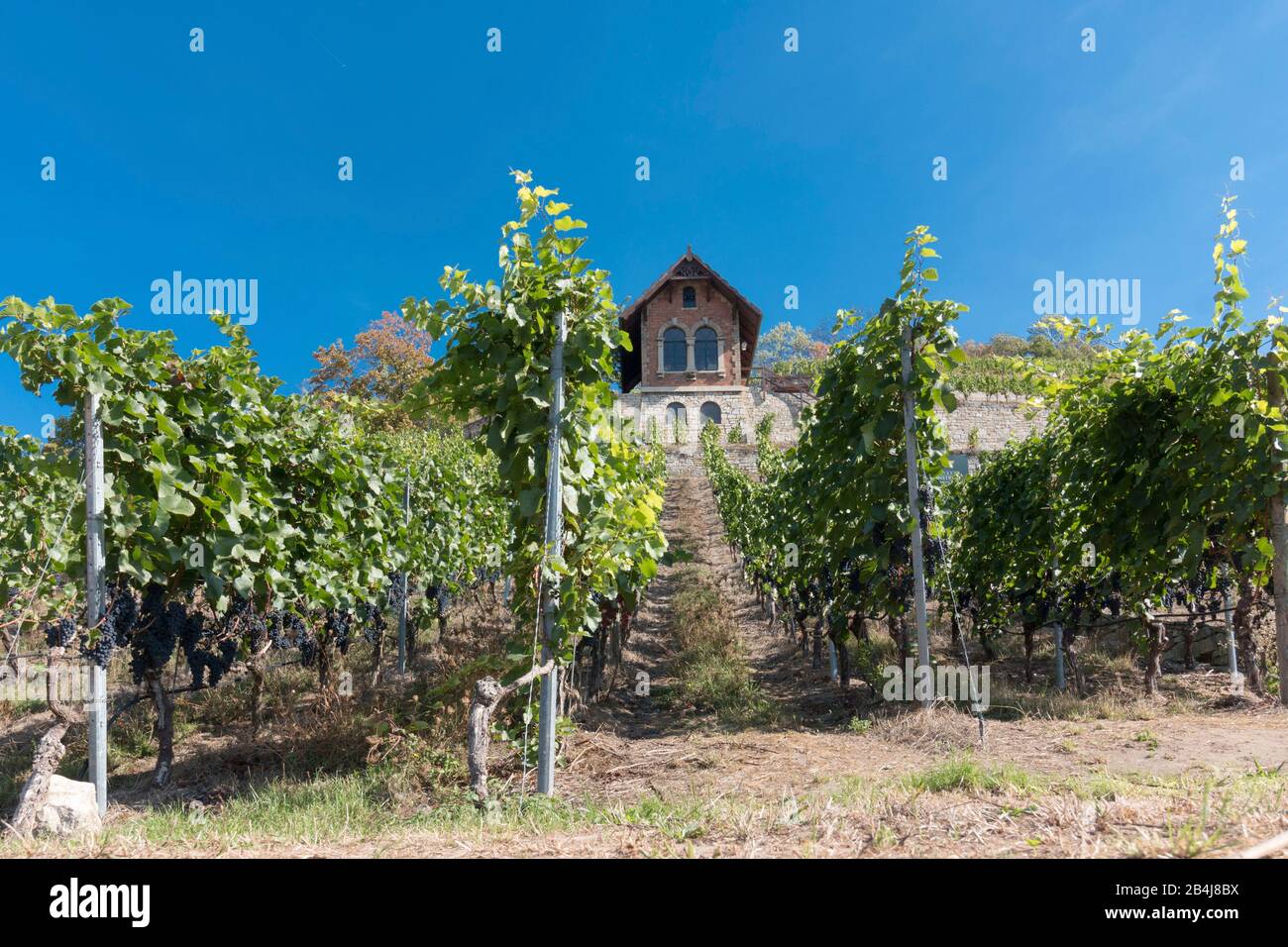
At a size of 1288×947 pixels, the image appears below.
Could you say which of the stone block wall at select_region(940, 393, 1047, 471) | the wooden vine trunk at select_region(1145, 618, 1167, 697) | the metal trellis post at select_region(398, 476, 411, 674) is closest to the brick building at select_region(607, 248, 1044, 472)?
the stone block wall at select_region(940, 393, 1047, 471)

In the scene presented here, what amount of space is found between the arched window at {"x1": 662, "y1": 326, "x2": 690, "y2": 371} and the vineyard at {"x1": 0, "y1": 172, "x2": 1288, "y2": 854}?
26.7 meters

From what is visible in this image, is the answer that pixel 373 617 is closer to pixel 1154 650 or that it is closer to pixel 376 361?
Result: pixel 1154 650

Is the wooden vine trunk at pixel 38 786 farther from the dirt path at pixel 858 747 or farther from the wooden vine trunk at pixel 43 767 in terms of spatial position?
the dirt path at pixel 858 747

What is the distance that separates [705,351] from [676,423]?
4.04 metres

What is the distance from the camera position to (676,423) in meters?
33.9

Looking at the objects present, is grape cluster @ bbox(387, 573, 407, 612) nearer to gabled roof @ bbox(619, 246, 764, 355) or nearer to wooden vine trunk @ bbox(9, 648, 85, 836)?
wooden vine trunk @ bbox(9, 648, 85, 836)

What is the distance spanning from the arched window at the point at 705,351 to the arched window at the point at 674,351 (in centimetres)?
48

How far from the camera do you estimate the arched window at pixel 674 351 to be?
34.8 m

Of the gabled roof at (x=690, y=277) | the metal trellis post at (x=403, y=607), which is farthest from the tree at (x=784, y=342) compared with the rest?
the metal trellis post at (x=403, y=607)

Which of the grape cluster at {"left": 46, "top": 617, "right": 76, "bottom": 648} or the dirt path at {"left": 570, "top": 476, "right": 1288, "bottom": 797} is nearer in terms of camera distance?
the grape cluster at {"left": 46, "top": 617, "right": 76, "bottom": 648}

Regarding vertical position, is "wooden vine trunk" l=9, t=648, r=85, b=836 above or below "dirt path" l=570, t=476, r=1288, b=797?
above

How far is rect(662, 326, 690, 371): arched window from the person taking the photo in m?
34.8

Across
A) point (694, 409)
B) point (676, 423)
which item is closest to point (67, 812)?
point (676, 423)
